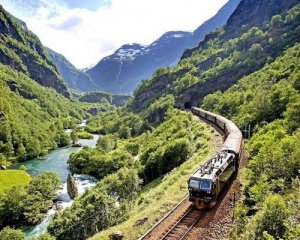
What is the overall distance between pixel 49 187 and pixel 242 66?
117m

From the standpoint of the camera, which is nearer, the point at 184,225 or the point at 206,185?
the point at 184,225

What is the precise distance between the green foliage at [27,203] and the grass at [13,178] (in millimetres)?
20200

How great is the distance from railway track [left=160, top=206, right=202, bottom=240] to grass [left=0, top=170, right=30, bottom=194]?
76771 millimetres

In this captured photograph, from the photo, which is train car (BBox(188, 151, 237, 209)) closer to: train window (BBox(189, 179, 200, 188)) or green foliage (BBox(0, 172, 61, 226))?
train window (BBox(189, 179, 200, 188))

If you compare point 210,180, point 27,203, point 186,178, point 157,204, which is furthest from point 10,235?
point 210,180

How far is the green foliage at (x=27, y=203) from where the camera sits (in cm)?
6781

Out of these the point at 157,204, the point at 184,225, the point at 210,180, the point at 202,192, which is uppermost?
the point at 210,180

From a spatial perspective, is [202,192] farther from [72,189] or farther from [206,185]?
[72,189]

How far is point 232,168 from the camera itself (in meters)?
38.1

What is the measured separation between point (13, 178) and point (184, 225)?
87817mm

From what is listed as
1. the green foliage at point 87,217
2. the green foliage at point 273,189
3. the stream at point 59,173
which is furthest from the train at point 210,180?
the stream at point 59,173

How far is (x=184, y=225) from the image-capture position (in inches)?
1147

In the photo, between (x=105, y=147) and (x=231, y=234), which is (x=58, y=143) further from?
(x=231, y=234)

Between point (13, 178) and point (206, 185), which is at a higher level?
point (206, 185)
